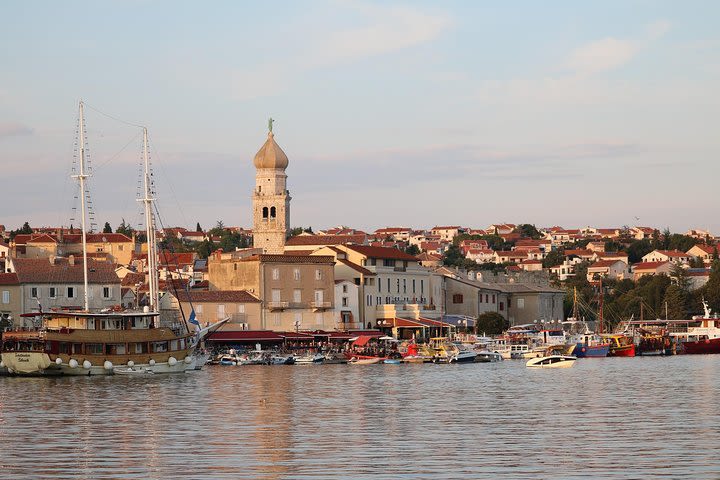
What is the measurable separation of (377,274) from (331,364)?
25.8 metres

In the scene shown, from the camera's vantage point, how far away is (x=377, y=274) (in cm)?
12862

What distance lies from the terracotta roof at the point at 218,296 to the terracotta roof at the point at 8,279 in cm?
1244

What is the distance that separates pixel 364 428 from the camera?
4394 centimetres

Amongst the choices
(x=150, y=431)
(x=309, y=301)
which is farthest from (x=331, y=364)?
(x=150, y=431)

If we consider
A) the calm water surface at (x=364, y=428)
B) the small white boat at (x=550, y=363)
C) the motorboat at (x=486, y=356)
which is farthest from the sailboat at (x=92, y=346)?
the motorboat at (x=486, y=356)

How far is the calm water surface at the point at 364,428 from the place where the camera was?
33.4 m

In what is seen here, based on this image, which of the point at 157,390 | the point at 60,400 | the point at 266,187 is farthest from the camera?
the point at 266,187

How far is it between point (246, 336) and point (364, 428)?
6923 cm

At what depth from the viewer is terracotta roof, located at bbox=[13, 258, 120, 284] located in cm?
10825

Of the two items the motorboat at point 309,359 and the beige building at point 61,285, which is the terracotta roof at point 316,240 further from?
the motorboat at point 309,359

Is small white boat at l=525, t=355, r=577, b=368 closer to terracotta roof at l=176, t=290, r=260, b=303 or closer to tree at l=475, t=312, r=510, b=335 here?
terracotta roof at l=176, t=290, r=260, b=303

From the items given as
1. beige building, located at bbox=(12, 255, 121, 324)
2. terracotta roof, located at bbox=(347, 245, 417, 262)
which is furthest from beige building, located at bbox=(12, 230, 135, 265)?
beige building, located at bbox=(12, 255, 121, 324)

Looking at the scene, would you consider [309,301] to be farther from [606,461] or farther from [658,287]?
[606,461]

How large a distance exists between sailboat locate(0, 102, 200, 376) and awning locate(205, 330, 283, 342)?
77.8 feet
